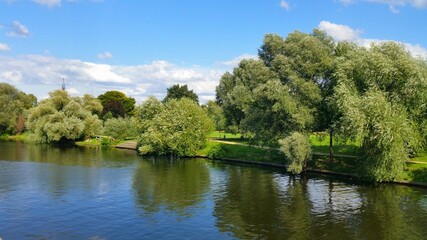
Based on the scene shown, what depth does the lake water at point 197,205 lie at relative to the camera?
2894 centimetres

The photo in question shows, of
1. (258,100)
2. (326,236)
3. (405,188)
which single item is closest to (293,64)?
(258,100)

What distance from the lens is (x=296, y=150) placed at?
50.7 metres

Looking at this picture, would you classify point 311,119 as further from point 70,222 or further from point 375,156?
point 70,222

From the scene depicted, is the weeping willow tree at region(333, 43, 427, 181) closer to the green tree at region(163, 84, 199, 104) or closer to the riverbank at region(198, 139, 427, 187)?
the riverbank at region(198, 139, 427, 187)

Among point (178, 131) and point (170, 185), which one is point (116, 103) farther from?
point (170, 185)

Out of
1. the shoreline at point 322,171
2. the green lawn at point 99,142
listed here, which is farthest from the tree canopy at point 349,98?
the green lawn at point 99,142

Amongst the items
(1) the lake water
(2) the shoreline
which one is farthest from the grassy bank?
(1) the lake water

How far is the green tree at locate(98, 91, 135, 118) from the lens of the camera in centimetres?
13075

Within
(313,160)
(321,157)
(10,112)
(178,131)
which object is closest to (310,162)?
(313,160)

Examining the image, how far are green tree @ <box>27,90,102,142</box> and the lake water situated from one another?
36.6 metres

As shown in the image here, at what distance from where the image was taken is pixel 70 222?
3073 cm

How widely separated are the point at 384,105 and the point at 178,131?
38.8 metres

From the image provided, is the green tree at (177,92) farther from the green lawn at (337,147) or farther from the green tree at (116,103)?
the green lawn at (337,147)

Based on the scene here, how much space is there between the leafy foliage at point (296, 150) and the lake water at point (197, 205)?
1788 millimetres
